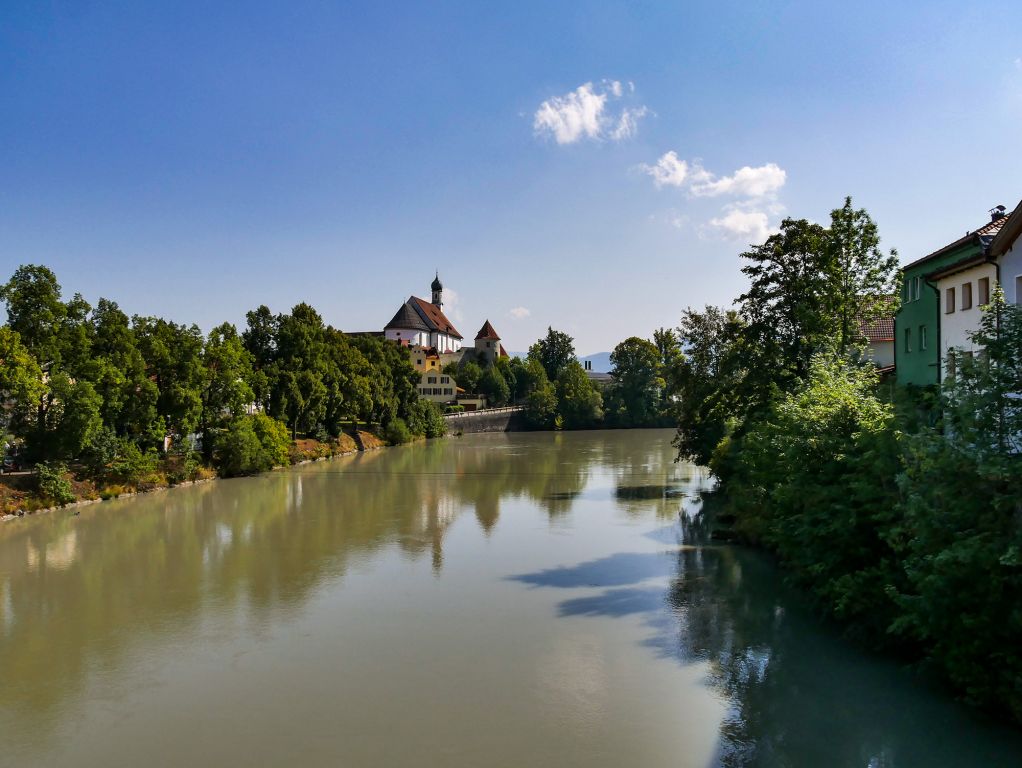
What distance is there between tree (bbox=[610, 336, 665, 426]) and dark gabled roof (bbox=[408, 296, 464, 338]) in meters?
38.4

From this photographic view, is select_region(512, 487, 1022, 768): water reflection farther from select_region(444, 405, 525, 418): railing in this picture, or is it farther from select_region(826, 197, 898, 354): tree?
select_region(444, 405, 525, 418): railing

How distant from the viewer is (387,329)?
106m

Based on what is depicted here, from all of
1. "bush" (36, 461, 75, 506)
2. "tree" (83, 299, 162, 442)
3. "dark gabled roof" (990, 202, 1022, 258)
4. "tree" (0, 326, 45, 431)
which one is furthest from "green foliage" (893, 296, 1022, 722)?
"tree" (83, 299, 162, 442)

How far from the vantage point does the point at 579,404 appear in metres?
80.1

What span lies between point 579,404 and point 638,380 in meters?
6.36

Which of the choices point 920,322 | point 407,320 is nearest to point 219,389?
point 920,322

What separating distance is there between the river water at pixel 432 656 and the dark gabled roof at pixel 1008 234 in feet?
27.7

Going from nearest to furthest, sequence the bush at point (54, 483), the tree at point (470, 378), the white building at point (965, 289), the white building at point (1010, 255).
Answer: the white building at point (1010, 255), the white building at point (965, 289), the bush at point (54, 483), the tree at point (470, 378)

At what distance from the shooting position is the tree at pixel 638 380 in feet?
257

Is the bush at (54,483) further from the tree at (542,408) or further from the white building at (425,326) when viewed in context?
the white building at (425,326)

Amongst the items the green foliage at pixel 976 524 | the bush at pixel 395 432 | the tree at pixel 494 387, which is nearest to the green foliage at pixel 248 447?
the bush at pixel 395 432

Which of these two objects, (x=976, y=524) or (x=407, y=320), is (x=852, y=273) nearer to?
(x=976, y=524)

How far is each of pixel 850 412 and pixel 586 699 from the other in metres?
6.61

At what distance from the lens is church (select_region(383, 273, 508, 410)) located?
87438 millimetres
